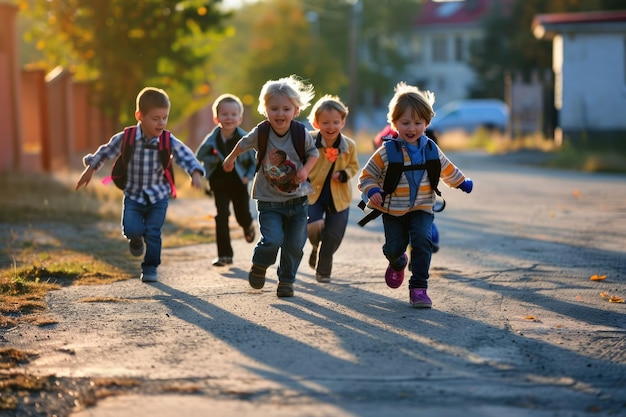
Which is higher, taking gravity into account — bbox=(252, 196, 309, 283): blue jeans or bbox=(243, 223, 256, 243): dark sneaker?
bbox=(252, 196, 309, 283): blue jeans

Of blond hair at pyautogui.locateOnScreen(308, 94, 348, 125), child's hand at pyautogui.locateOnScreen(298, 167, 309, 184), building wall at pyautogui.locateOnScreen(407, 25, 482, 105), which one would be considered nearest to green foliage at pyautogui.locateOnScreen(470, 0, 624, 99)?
building wall at pyautogui.locateOnScreen(407, 25, 482, 105)

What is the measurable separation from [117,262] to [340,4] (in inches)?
2627

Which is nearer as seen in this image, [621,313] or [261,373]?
[261,373]

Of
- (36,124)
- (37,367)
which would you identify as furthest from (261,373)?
(36,124)

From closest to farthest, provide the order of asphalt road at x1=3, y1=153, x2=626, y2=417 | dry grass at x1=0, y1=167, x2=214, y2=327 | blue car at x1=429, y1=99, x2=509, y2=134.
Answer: asphalt road at x1=3, y1=153, x2=626, y2=417
dry grass at x1=0, y1=167, x2=214, y2=327
blue car at x1=429, y1=99, x2=509, y2=134

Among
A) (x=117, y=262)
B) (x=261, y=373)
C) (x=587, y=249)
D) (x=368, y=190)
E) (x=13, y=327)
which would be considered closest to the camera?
(x=261, y=373)

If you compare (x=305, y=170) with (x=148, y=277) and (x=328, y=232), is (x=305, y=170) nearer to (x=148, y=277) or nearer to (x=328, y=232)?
(x=328, y=232)

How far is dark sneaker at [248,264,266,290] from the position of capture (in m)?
7.27

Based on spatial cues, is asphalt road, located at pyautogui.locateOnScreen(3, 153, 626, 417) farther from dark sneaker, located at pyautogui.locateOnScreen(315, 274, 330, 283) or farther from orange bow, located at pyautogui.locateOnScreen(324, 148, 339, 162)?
orange bow, located at pyautogui.locateOnScreen(324, 148, 339, 162)

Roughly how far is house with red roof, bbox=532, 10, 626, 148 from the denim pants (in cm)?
2094

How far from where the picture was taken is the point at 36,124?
916 inches

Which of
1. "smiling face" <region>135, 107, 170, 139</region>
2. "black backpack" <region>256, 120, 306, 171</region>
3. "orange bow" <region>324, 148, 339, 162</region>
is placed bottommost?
"orange bow" <region>324, 148, 339, 162</region>

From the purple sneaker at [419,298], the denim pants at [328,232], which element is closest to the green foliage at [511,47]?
the denim pants at [328,232]

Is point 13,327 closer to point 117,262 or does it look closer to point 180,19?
point 117,262
